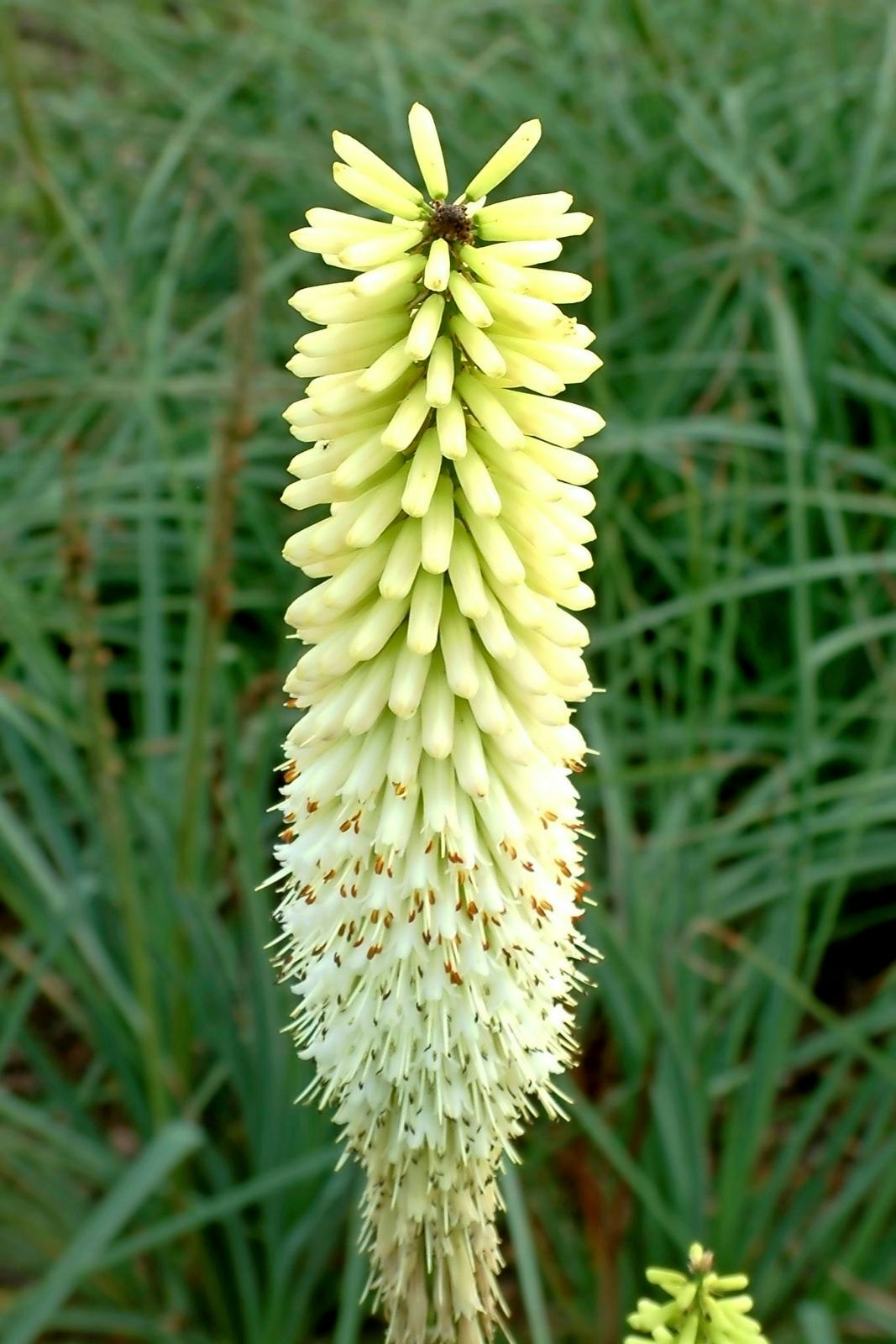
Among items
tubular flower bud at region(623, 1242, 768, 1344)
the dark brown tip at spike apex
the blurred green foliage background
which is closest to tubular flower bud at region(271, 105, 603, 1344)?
the dark brown tip at spike apex

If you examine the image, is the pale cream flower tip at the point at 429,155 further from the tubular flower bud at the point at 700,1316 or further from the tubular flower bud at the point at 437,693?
the tubular flower bud at the point at 700,1316

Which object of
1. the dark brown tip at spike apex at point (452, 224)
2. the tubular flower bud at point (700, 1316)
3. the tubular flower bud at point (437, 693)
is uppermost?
the dark brown tip at spike apex at point (452, 224)

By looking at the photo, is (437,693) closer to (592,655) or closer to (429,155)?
(429,155)

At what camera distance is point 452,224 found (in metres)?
1.66

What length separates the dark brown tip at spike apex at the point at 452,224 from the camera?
5.43ft

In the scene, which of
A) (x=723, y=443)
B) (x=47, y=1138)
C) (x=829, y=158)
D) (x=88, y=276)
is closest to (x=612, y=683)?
(x=723, y=443)

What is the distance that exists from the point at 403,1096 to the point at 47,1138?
2557 mm

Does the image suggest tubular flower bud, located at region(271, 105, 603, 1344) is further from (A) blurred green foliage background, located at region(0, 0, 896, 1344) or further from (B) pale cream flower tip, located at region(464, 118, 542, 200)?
(A) blurred green foliage background, located at region(0, 0, 896, 1344)

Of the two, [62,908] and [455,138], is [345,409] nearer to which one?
[62,908]

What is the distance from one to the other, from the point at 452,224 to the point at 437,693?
0.54m

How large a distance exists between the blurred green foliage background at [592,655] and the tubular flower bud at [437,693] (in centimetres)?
125

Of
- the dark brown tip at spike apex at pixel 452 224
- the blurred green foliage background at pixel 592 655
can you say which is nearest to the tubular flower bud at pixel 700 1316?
the dark brown tip at spike apex at pixel 452 224

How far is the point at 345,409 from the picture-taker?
1.70 metres

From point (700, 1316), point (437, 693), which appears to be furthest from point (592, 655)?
point (700, 1316)
